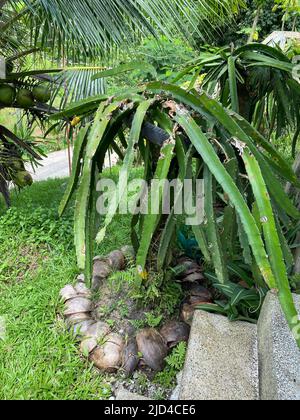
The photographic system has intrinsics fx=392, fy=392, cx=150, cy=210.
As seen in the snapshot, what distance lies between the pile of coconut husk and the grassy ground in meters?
0.07

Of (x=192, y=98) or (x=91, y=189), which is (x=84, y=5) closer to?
(x=192, y=98)

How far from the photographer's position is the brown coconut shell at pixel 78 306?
203 cm

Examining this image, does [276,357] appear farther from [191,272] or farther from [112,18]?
[112,18]

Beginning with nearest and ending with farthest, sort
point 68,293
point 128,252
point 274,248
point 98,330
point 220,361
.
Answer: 1. point 274,248
2. point 220,361
3. point 98,330
4. point 68,293
5. point 128,252

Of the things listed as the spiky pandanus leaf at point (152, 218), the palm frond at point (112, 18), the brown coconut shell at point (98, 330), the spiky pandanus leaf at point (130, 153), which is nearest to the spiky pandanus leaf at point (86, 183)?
the spiky pandanus leaf at point (130, 153)

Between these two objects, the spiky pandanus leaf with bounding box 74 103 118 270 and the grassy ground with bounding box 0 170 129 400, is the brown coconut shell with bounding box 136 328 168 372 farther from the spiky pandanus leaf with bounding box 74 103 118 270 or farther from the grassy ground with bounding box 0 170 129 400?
the spiky pandanus leaf with bounding box 74 103 118 270

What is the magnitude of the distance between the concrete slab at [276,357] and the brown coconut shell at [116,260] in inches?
35.5

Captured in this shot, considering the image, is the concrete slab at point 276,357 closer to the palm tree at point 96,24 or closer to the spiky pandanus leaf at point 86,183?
the spiky pandanus leaf at point 86,183

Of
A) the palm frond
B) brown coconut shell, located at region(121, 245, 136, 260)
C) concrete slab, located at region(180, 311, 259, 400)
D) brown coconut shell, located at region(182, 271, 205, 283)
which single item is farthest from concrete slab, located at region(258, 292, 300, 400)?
the palm frond

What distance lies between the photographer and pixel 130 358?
71.1 inches

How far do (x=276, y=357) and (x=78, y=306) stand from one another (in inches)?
40.8

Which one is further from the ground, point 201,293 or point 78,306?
point 78,306

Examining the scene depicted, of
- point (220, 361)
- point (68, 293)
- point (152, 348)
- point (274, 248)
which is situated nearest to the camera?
→ point (274, 248)

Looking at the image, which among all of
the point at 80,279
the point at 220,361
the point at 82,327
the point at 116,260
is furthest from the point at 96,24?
the point at 220,361
